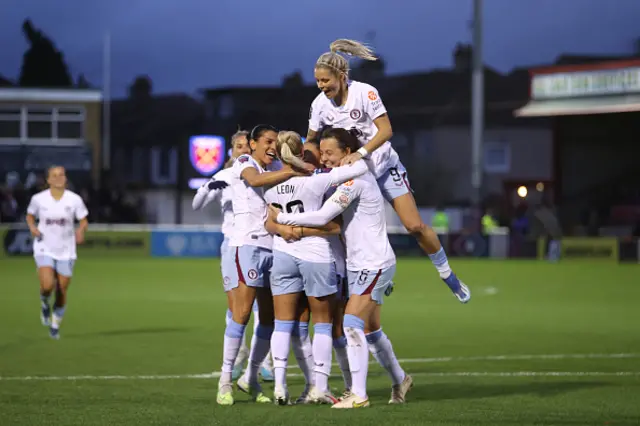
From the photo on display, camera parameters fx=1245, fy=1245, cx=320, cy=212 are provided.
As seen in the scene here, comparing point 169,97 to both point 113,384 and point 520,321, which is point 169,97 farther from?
point 113,384

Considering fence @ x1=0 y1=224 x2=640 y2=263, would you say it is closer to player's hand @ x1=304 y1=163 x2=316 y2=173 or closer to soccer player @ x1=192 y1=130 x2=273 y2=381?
soccer player @ x1=192 y1=130 x2=273 y2=381

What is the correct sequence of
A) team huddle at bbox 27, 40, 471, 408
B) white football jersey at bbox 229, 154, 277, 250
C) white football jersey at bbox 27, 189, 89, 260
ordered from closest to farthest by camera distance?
team huddle at bbox 27, 40, 471, 408 < white football jersey at bbox 229, 154, 277, 250 < white football jersey at bbox 27, 189, 89, 260

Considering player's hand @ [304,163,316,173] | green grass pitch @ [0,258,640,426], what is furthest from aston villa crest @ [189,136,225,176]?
player's hand @ [304,163,316,173]

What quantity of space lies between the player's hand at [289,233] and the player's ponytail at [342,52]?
131cm

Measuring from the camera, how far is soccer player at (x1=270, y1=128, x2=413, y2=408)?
31.6 ft

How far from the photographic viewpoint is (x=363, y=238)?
973cm

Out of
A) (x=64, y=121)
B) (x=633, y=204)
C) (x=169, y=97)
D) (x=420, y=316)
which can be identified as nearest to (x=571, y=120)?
(x=633, y=204)

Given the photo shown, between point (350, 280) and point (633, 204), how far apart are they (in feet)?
134

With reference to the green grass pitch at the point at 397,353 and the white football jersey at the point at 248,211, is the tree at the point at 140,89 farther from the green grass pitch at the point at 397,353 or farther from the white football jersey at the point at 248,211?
the white football jersey at the point at 248,211

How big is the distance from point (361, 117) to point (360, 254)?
1.20 meters

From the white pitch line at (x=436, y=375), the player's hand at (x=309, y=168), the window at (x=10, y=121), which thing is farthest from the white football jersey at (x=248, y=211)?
the window at (x=10, y=121)

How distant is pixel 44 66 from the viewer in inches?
2977

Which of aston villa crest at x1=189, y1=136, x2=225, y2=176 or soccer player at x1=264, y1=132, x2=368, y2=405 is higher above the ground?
aston villa crest at x1=189, y1=136, x2=225, y2=176

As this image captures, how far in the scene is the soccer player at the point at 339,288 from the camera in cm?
999
